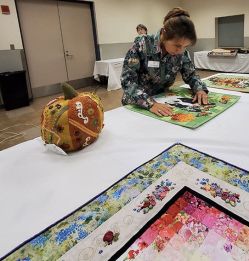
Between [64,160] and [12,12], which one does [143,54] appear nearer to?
[64,160]

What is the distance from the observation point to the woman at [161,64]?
101cm

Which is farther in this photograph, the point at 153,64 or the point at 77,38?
the point at 77,38

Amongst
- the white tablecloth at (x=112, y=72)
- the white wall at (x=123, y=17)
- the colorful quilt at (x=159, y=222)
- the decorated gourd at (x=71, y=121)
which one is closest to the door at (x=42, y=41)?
the white tablecloth at (x=112, y=72)

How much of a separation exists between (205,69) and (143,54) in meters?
5.69

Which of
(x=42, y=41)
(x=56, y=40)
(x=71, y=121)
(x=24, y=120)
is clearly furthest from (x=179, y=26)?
(x=56, y=40)

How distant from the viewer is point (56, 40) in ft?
15.0

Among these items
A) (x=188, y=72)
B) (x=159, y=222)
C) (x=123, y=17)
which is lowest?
(x=159, y=222)

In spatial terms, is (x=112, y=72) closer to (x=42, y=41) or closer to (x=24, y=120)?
(x=42, y=41)

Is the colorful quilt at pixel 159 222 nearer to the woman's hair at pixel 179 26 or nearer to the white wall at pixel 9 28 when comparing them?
the woman's hair at pixel 179 26

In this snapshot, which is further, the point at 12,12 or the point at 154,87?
the point at 12,12

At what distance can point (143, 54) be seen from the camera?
3.91 feet

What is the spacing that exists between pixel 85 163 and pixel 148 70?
0.76 m

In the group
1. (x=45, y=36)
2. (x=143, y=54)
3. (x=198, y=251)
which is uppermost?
(x=45, y=36)

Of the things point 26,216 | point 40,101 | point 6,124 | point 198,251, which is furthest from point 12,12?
point 198,251
